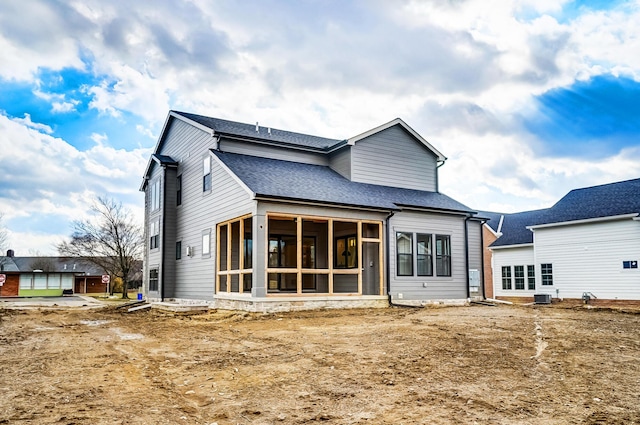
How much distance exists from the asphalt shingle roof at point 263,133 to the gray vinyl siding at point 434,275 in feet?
12.8

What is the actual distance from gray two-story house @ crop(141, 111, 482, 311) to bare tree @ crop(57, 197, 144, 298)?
22977 mm

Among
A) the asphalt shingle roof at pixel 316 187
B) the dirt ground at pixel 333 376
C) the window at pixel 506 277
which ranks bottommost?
the dirt ground at pixel 333 376

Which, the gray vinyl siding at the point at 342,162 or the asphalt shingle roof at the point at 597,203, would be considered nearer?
the gray vinyl siding at the point at 342,162

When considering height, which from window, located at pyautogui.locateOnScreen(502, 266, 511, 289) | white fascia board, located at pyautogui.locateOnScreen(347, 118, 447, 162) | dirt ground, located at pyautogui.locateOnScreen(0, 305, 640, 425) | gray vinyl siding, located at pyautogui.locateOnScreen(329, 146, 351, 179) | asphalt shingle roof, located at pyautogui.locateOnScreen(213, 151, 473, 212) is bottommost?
dirt ground, located at pyautogui.locateOnScreen(0, 305, 640, 425)

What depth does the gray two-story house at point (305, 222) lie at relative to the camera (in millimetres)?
14984

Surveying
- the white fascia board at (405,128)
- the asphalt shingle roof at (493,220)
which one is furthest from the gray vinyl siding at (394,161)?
the asphalt shingle roof at (493,220)

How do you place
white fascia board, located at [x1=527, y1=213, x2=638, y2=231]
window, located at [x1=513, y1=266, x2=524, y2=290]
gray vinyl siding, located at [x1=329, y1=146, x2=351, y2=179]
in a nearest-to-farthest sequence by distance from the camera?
1. gray vinyl siding, located at [x1=329, y1=146, x2=351, y2=179]
2. white fascia board, located at [x1=527, y1=213, x2=638, y2=231]
3. window, located at [x1=513, y1=266, x2=524, y2=290]

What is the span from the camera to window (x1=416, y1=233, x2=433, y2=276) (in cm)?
1798

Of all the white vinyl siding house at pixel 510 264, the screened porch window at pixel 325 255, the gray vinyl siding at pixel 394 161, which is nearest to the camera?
the screened porch window at pixel 325 255

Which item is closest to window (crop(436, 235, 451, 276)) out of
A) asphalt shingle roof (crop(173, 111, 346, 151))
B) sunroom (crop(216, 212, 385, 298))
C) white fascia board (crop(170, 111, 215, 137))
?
sunroom (crop(216, 212, 385, 298))

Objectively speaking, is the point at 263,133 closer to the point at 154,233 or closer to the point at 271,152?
the point at 271,152

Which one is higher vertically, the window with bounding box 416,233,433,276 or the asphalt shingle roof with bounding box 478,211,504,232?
the asphalt shingle roof with bounding box 478,211,504,232

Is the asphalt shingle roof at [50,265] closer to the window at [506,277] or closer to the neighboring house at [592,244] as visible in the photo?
the window at [506,277]

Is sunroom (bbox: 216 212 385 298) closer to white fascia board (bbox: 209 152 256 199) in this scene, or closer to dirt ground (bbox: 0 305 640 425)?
white fascia board (bbox: 209 152 256 199)
